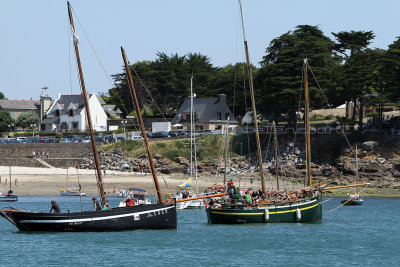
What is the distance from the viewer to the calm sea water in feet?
135

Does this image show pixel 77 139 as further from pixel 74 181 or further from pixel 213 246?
pixel 213 246

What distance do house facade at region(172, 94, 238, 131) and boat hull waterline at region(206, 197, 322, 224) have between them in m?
71.8

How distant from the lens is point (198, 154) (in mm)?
102000

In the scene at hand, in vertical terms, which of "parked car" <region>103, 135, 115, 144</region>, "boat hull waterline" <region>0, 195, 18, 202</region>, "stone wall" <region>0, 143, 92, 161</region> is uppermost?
"parked car" <region>103, 135, 115, 144</region>

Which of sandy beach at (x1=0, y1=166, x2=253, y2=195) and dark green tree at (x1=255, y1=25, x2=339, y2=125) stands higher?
dark green tree at (x1=255, y1=25, x2=339, y2=125)

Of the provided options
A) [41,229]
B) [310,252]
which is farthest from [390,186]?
[41,229]

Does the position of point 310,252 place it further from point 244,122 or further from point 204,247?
point 244,122

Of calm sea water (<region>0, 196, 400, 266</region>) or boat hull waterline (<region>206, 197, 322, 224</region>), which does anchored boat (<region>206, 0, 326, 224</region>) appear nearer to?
boat hull waterline (<region>206, 197, 322, 224</region>)

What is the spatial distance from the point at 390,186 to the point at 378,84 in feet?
65.0

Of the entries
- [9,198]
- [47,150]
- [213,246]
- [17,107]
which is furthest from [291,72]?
[17,107]

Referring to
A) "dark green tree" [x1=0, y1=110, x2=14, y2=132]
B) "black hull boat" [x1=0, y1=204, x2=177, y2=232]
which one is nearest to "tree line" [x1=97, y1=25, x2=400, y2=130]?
"black hull boat" [x1=0, y1=204, x2=177, y2=232]

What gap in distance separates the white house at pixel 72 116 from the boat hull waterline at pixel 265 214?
84.7 metres

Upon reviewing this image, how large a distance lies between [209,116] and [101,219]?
79.7 m

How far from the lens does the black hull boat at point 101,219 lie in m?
45.0
